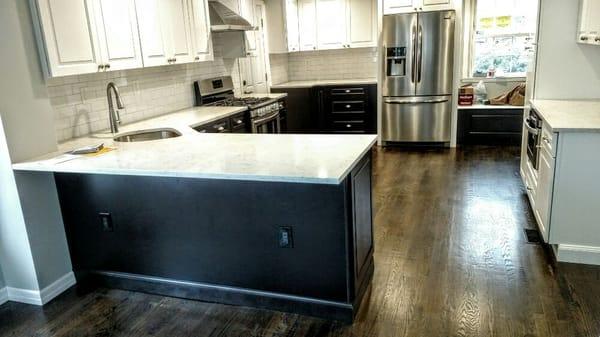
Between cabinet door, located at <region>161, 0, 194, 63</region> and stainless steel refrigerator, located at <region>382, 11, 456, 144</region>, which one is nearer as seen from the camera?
cabinet door, located at <region>161, 0, 194, 63</region>

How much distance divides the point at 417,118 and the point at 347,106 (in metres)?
1.01

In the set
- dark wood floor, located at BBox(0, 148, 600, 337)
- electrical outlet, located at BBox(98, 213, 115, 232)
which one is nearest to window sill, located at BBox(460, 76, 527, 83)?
dark wood floor, located at BBox(0, 148, 600, 337)

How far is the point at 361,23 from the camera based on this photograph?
642 cm

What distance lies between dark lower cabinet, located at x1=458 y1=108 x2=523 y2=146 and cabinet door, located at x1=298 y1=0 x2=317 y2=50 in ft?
7.68

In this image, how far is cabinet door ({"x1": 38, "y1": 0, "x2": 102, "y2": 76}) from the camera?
8.62 ft

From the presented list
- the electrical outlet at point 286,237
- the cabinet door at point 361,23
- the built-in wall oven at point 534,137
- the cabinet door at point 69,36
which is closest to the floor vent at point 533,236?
the built-in wall oven at point 534,137

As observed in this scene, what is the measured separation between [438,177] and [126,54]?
3.29m

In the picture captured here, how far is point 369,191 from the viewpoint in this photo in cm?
271

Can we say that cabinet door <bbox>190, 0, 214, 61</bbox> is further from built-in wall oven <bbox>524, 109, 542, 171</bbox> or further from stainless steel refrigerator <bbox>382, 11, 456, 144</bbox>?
built-in wall oven <bbox>524, 109, 542, 171</bbox>

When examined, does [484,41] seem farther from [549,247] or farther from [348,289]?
[348,289]

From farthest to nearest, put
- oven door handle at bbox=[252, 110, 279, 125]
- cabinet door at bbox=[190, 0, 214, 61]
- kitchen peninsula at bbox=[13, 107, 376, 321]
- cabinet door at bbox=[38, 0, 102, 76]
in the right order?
oven door handle at bbox=[252, 110, 279, 125] → cabinet door at bbox=[190, 0, 214, 61] → cabinet door at bbox=[38, 0, 102, 76] → kitchen peninsula at bbox=[13, 107, 376, 321]

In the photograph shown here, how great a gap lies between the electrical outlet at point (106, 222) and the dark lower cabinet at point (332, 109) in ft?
13.1

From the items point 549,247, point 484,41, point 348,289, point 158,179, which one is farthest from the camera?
point 484,41

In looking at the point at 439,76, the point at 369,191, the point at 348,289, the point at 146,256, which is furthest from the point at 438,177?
the point at 146,256
